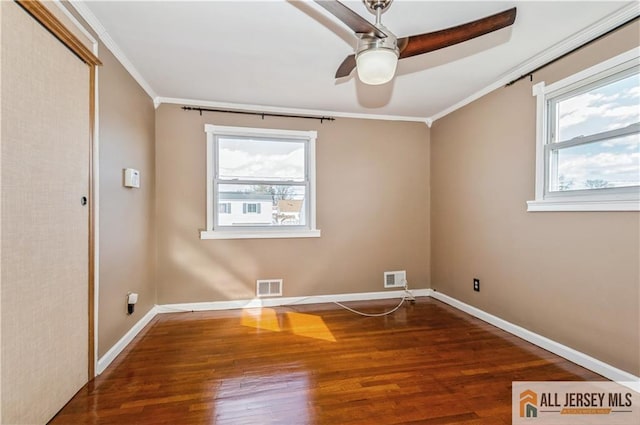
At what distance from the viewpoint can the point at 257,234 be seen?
3.57 meters

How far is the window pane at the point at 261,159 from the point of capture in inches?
141

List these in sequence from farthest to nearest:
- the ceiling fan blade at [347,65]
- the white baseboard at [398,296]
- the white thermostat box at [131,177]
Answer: the white thermostat box at [131,177]
the white baseboard at [398,296]
the ceiling fan blade at [347,65]

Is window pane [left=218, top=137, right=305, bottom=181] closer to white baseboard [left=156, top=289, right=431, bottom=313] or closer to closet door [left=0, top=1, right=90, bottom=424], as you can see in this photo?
white baseboard [left=156, top=289, right=431, bottom=313]

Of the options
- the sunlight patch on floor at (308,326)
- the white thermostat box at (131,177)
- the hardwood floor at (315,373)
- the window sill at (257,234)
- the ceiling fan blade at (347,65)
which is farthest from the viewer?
the window sill at (257,234)

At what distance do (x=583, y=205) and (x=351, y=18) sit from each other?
207 centimetres

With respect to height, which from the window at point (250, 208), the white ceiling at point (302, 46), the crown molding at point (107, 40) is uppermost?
the white ceiling at point (302, 46)

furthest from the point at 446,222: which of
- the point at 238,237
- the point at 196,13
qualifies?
the point at 196,13

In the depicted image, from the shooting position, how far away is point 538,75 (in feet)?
8.27

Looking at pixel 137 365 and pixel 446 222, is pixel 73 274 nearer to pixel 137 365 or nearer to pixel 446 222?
pixel 137 365

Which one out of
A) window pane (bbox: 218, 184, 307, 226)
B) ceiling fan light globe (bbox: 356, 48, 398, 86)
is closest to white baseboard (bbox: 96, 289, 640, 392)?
window pane (bbox: 218, 184, 307, 226)

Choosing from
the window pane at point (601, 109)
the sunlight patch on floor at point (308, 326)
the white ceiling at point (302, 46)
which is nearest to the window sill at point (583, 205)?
the window pane at point (601, 109)

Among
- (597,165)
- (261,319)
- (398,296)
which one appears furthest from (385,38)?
(398,296)

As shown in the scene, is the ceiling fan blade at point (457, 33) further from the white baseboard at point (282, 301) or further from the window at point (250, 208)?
the white baseboard at point (282, 301)

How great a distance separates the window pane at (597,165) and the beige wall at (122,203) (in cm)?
348
